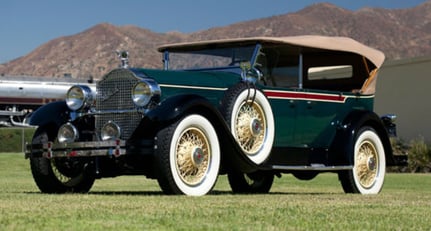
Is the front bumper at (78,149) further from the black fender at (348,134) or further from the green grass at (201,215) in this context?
the black fender at (348,134)

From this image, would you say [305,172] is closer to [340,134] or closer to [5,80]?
[340,134]

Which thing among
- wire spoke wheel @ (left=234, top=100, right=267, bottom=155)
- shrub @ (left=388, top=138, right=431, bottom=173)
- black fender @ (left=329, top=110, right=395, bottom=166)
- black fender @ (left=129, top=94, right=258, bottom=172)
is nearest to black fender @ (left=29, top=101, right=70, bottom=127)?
black fender @ (left=129, top=94, right=258, bottom=172)

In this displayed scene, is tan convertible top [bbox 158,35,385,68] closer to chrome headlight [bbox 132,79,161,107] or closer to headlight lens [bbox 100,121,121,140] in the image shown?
chrome headlight [bbox 132,79,161,107]

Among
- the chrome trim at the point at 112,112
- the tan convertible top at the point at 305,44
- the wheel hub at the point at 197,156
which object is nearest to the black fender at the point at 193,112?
the chrome trim at the point at 112,112

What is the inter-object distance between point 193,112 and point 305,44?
2.77 m

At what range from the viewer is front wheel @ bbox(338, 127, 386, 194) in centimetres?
1182

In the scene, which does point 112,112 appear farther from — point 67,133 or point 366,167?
point 366,167

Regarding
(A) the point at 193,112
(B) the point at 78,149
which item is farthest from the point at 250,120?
(B) the point at 78,149

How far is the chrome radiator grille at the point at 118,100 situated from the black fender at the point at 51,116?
46 centimetres

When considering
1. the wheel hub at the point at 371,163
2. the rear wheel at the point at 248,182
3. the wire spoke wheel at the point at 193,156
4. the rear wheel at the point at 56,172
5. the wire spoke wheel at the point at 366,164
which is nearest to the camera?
the wire spoke wheel at the point at 193,156

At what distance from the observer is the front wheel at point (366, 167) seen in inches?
465

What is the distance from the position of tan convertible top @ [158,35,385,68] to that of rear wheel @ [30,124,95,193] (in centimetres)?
238

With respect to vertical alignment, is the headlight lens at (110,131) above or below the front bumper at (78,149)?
above

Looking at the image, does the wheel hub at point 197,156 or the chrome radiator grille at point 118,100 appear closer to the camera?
the wheel hub at point 197,156
